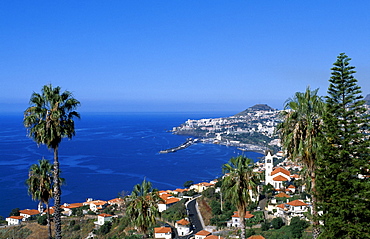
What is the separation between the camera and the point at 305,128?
39.1 feet

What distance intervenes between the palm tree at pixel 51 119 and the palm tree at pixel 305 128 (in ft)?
25.2

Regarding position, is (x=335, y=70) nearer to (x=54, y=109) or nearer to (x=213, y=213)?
(x=54, y=109)

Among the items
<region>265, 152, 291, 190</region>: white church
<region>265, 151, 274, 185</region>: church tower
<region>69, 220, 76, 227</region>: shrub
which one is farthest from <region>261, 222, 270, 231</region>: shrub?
<region>69, 220, 76, 227</region>: shrub

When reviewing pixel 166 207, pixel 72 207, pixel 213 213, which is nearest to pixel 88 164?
pixel 72 207

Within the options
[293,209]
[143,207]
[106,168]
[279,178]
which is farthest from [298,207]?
[106,168]

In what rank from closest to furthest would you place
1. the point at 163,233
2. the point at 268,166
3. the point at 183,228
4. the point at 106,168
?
the point at 163,233
the point at 183,228
the point at 268,166
the point at 106,168

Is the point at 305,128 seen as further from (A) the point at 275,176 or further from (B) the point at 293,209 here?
(A) the point at 275,176

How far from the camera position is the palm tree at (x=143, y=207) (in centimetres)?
1403

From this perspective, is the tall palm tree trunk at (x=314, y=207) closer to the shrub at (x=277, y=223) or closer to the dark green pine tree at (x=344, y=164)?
the dark green pine tree at (x=344, y=164)

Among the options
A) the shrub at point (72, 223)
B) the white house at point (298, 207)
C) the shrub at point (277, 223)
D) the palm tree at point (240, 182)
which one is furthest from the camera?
the shrub at point (72, 223)

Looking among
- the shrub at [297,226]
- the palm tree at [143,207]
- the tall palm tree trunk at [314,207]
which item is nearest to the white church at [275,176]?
the shrub at [297,226]

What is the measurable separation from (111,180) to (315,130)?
265 ft

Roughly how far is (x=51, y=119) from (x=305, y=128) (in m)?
8.76

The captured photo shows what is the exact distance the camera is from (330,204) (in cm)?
1137
